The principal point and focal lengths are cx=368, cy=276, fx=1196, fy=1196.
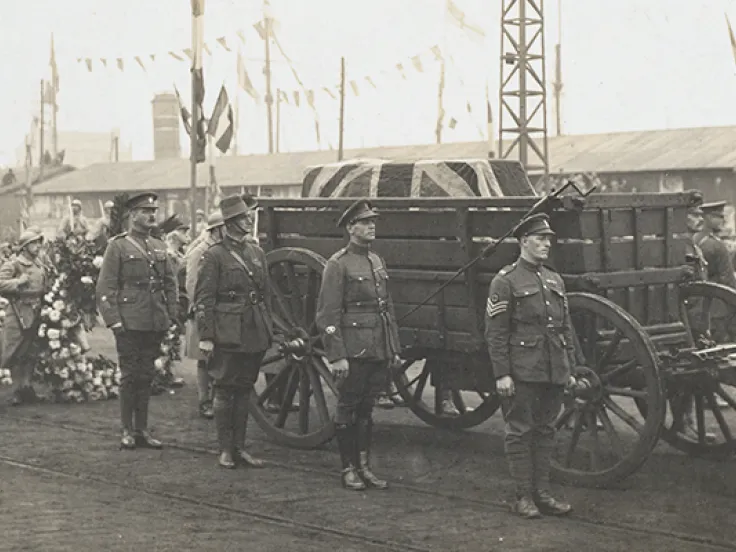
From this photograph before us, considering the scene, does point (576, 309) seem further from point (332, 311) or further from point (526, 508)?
point (332, 311)

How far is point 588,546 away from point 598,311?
63.3 inches

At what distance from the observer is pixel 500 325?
665 cm

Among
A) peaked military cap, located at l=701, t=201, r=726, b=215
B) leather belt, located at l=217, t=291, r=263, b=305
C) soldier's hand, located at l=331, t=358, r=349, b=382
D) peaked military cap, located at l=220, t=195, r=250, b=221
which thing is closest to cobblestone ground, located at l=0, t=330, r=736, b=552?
soldier's hand, located at l=331, t=358, r=349, b=382

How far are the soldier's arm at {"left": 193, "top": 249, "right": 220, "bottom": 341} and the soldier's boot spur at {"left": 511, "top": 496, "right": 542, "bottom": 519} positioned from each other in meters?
2.37

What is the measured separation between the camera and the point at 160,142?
1955 inches

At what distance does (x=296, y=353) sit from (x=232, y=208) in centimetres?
117

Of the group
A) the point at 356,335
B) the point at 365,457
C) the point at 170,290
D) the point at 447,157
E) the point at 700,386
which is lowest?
the point at 365,457

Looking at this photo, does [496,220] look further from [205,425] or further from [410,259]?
[205,425]

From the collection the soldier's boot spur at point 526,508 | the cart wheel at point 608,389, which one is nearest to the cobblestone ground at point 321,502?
the soldier's boot spur at point 526,508

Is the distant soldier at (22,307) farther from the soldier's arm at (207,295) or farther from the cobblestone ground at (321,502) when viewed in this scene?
the soldier's arm at (207,295)

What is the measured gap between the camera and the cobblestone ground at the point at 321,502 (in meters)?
6.04

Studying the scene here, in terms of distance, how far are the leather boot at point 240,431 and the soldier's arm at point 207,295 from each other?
540mm

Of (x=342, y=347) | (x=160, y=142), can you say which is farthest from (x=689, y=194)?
(x=160, y=142)

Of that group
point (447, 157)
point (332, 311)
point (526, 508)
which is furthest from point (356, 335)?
point (447, 157)
